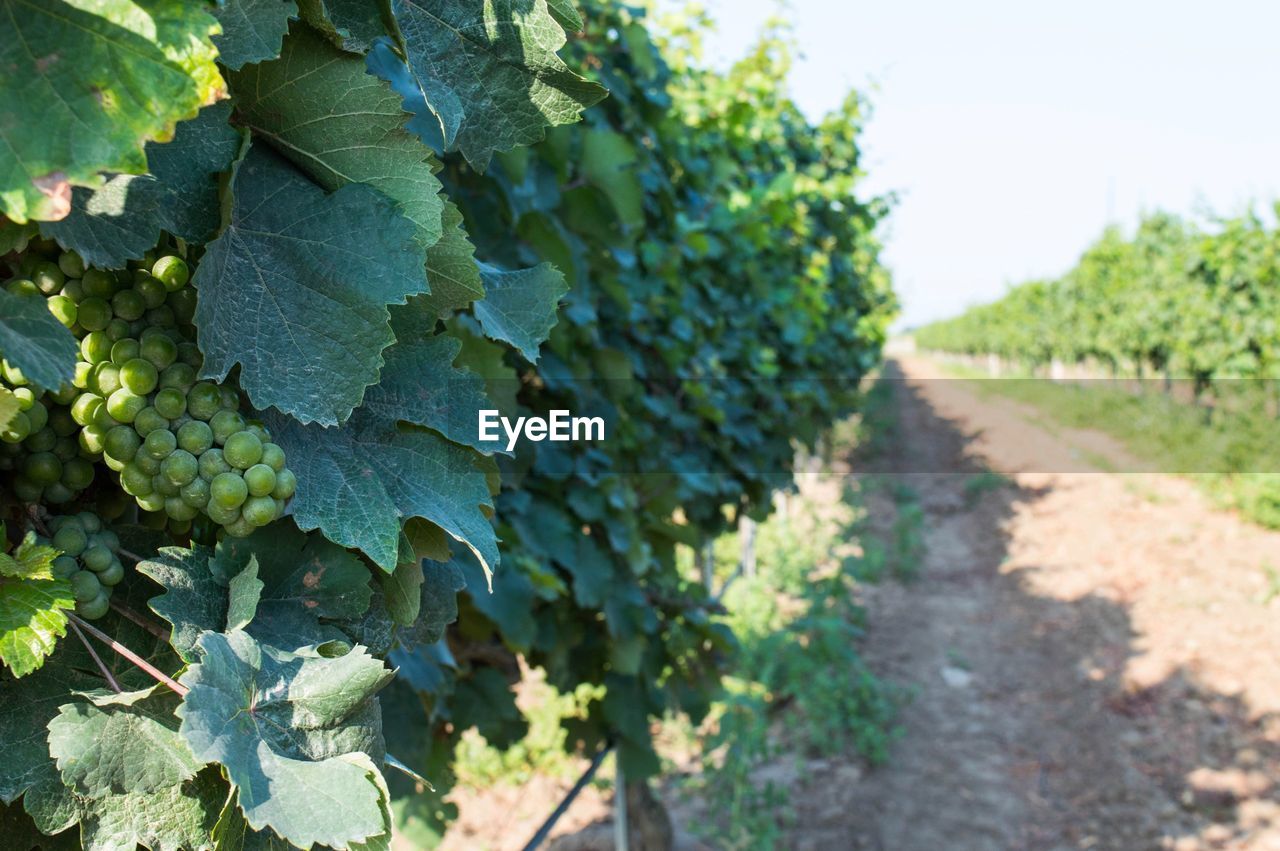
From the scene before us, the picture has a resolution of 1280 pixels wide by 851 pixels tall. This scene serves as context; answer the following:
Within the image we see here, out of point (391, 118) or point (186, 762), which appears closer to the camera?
point (186, 762)

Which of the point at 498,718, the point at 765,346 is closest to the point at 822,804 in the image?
the point at 765,346

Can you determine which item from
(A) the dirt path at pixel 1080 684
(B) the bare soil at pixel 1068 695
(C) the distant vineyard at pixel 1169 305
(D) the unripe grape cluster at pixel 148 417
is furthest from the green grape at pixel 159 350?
(C) the distant vineyard at pixel 1169 305

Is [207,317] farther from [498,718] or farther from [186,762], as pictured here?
[498,718]

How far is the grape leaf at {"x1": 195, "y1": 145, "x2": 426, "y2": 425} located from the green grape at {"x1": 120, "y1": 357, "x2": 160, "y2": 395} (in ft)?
0.16

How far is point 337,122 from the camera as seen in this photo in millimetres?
756

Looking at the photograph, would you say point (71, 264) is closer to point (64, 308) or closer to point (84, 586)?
point (64, 308)

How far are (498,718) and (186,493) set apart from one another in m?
2.11

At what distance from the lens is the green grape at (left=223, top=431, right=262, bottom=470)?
0.67 meters

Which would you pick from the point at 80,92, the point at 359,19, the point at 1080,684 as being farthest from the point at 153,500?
the point at 1080,684

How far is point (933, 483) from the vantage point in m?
16.7

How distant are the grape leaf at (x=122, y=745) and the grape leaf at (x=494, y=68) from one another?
463 mm

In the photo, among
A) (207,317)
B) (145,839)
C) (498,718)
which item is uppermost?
(207,317)

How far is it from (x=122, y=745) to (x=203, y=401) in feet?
0.71

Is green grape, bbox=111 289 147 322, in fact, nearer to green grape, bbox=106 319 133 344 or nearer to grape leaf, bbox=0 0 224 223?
green grape, bbox=106 319 133 344
